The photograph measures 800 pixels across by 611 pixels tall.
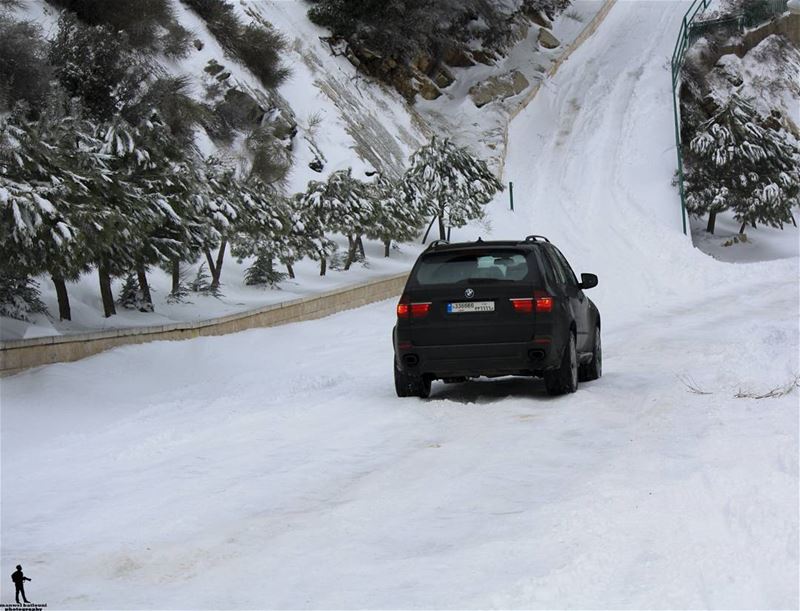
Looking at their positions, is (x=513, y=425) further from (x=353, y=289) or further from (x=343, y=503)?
(x=353, y=289)

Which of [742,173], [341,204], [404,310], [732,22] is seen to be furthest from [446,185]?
[732,22]

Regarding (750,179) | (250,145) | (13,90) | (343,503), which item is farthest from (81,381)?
(750,179)

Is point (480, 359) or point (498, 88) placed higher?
point (498, 88)

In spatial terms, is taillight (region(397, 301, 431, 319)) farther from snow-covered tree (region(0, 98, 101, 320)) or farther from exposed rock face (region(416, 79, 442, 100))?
exposed rock face (region(416, 79, 442, 100))

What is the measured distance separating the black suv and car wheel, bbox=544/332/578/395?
0.03 feet

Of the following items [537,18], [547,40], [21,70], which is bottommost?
[21,70]

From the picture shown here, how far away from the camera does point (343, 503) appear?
6906 mm

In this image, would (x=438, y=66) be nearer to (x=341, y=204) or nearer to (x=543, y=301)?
(x=341, y=204)

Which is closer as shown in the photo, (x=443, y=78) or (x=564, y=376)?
(x=564, y=376)

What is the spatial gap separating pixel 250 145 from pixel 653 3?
1727 inches

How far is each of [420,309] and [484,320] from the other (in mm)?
700

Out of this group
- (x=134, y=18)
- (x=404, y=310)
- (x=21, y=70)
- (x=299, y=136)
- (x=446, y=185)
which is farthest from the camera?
(x=299, y=136)

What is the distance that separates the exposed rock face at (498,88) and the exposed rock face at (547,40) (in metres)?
5.41

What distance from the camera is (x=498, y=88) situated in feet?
179
